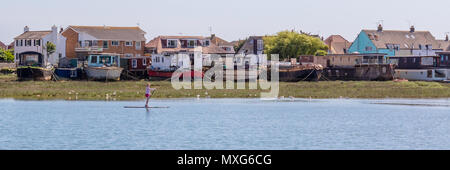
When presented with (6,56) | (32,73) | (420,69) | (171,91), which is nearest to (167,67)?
(32,73)

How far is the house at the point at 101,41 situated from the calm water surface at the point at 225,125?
49.4m

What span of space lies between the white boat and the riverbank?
1376 cm

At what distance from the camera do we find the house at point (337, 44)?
133m

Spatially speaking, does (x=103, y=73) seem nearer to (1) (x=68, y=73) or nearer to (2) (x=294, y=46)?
(1) (x=68, y=73)

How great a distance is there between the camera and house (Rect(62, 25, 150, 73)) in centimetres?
10775

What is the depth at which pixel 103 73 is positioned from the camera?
85688mm

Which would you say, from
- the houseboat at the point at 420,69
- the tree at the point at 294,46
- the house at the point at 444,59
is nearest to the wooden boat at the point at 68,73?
the tree at the point at 294,46

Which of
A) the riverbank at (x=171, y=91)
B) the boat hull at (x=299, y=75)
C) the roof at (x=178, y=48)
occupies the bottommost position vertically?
the riverbank at (x=171, y=91)

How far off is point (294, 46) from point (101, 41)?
29.3 metres

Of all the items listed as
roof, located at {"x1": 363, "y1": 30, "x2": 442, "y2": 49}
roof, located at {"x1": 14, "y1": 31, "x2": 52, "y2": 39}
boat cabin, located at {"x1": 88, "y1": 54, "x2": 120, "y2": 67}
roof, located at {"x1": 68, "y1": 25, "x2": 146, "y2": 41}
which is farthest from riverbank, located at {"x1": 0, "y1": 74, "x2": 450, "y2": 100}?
roof, located at {"x1": 363, "y1": 30, "x2": 442, "y2": 49}

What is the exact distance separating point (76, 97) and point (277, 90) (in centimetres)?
2126

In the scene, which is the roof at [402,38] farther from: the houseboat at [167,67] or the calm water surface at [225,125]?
the calm water surface at [225,125]

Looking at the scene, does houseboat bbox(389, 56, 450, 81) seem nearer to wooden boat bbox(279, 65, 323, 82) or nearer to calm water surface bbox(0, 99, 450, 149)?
wooden boat bbox(279, 65, 323, 82)

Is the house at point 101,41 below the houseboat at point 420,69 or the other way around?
the other way around
